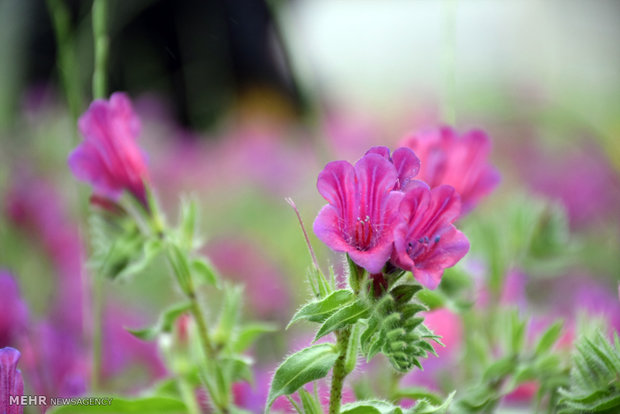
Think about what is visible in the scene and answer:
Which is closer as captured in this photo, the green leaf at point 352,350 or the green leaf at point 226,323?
the green leaf at point 352,350

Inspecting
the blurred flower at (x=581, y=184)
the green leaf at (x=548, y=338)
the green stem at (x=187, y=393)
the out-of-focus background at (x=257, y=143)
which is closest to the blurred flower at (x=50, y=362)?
the out-of-focus background at (x=257, y=143)

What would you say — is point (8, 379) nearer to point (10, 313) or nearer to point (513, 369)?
point (10, 313)

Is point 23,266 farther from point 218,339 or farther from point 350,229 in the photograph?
point 350,229

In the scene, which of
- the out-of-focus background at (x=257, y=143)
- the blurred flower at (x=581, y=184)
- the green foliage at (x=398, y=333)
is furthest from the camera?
the blurred flower at (x=581, y=184)

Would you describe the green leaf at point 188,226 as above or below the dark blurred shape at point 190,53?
below

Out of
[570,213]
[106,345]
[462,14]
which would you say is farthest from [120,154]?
[462,14]

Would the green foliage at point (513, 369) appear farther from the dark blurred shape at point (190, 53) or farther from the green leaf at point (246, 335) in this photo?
the dark blurred shape at point (190, 53)

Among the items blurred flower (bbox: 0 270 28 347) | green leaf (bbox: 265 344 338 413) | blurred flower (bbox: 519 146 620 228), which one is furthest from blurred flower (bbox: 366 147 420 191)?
blurred flower (bbox: 519 146 620 228)

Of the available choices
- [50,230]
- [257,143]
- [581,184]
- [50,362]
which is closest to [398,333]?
[50,362]
